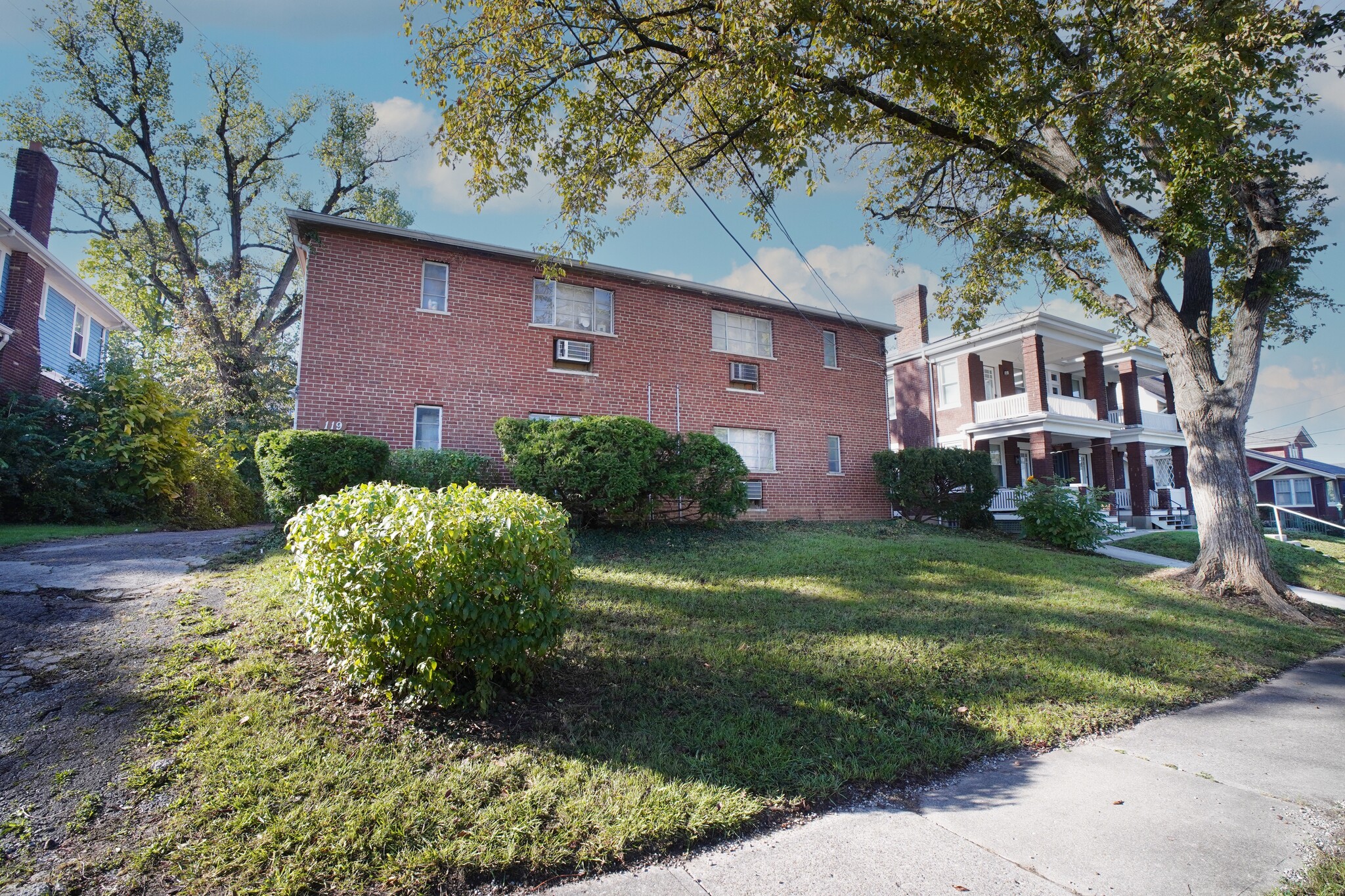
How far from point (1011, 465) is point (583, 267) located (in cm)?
1816

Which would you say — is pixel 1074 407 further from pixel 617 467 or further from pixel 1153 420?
pixel 617 467

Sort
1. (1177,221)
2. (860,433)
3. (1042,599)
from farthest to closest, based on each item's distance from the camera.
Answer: (860,433), (1177,221), (1042,599)

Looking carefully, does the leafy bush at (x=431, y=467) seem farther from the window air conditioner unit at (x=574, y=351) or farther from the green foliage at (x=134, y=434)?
the green foliage at (x=134, y=434)

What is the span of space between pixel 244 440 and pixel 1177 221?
1877cm

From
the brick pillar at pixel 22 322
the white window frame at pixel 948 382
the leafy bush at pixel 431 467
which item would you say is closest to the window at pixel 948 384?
the white window frame at pixel 948 382

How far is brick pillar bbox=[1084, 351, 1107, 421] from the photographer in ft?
76.1

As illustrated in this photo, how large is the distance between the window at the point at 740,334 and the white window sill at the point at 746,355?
2 centimetres

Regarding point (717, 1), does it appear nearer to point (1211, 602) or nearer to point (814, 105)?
point (814, 105)

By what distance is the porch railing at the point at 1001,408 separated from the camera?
71.1 feet

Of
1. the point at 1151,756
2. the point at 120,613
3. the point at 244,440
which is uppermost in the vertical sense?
the point at 244,440

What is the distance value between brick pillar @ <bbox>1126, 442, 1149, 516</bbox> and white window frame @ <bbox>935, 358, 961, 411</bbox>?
22.3 ft

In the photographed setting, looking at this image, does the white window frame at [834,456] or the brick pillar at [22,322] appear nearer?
the brick pillar at [22,322]

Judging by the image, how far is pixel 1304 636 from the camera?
777cm

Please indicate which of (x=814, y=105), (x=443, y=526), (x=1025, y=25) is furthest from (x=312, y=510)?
(x=1025, y=25)
